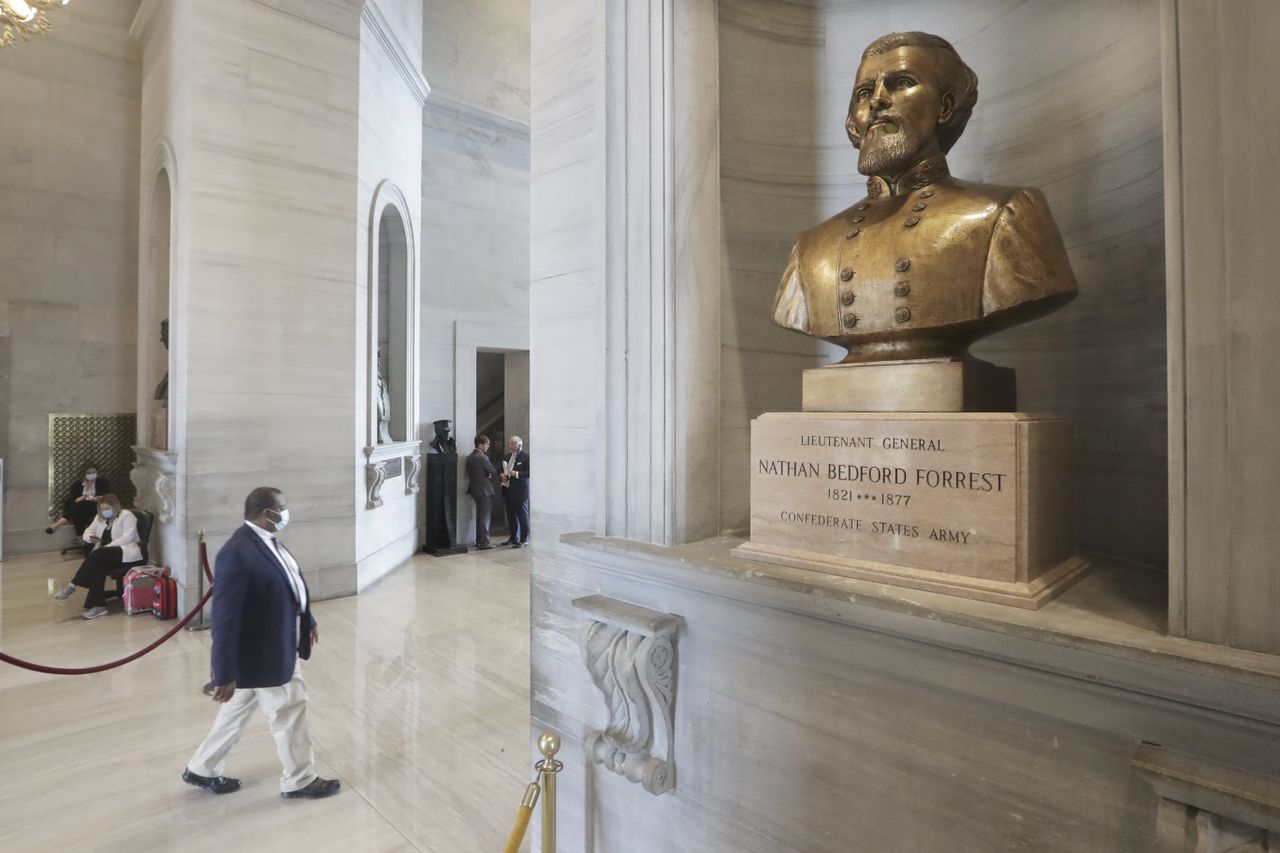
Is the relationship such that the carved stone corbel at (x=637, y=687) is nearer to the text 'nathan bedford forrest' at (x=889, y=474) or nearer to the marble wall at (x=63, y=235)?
the text 'nathan bedford forrest' at (x=889, y=474)

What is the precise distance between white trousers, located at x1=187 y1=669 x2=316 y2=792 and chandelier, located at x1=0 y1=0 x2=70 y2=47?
5266 mm

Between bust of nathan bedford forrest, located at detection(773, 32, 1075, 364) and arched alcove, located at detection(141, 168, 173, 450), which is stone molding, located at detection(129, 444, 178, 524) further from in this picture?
bust of nathan bedford forrest, located at detection(773, 32, 1075, 364)

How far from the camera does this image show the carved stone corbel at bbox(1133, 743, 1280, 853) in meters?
1.16

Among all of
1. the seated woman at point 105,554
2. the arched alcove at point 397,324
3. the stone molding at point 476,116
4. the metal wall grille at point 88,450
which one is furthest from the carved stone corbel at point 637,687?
the metal wall grille at point 88,450

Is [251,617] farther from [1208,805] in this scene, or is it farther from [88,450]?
[88,450]

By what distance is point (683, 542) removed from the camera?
7.58ft

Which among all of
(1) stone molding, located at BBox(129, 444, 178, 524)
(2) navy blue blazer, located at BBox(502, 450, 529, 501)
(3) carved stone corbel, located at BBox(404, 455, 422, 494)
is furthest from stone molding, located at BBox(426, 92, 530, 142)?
(1) stone molding, located at BBox(129, 444, 178, 524)

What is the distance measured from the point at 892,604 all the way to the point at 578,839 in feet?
5.73

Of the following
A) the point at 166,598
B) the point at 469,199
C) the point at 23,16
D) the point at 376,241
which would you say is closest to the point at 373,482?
the point at 166,598

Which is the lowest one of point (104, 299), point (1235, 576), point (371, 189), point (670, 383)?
point (1235, 576)

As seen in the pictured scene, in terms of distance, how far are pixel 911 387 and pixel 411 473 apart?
28.6 ft

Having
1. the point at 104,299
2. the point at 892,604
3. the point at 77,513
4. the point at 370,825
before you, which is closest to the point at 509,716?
the point at 370,825

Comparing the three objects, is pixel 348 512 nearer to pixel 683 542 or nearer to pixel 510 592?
pixel 510 592

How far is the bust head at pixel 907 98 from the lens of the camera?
184 cm
